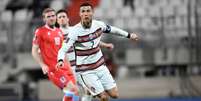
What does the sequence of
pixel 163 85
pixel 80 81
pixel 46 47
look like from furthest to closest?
pixel 163 85, pixel 46 47, pixel 80 81

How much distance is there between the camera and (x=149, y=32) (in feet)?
54.8

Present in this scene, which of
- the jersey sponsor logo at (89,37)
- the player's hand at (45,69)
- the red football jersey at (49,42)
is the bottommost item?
the player's hand at (45,69)

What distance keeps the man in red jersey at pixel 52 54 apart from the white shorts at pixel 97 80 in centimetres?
57

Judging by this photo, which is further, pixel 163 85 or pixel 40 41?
pixel 163 85

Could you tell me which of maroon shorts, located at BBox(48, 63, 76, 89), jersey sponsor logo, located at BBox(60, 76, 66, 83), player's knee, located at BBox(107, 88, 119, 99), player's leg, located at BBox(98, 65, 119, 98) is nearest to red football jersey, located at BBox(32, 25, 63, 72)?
maroon shorts, located at BBox(48, 63, 76, 89)

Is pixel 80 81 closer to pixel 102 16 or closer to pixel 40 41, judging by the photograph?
pixel 40 41

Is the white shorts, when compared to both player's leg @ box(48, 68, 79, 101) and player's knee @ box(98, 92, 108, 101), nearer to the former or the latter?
player's knee @ box(98, 92, 108, 101)

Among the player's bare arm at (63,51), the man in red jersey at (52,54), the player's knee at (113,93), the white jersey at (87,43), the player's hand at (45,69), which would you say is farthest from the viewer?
the man in red jersey at (52,54)

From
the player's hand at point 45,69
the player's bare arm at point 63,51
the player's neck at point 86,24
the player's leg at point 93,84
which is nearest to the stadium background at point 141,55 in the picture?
the player's hand at point 45,69

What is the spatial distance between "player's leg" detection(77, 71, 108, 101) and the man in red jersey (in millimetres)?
517

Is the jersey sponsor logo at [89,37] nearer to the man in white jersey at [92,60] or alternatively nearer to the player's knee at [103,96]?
the man in white jersey at [92,60]

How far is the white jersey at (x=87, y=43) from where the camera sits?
31.0ft

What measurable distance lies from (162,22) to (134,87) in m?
1.97

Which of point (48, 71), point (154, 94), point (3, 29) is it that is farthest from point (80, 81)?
point (3, 29)
